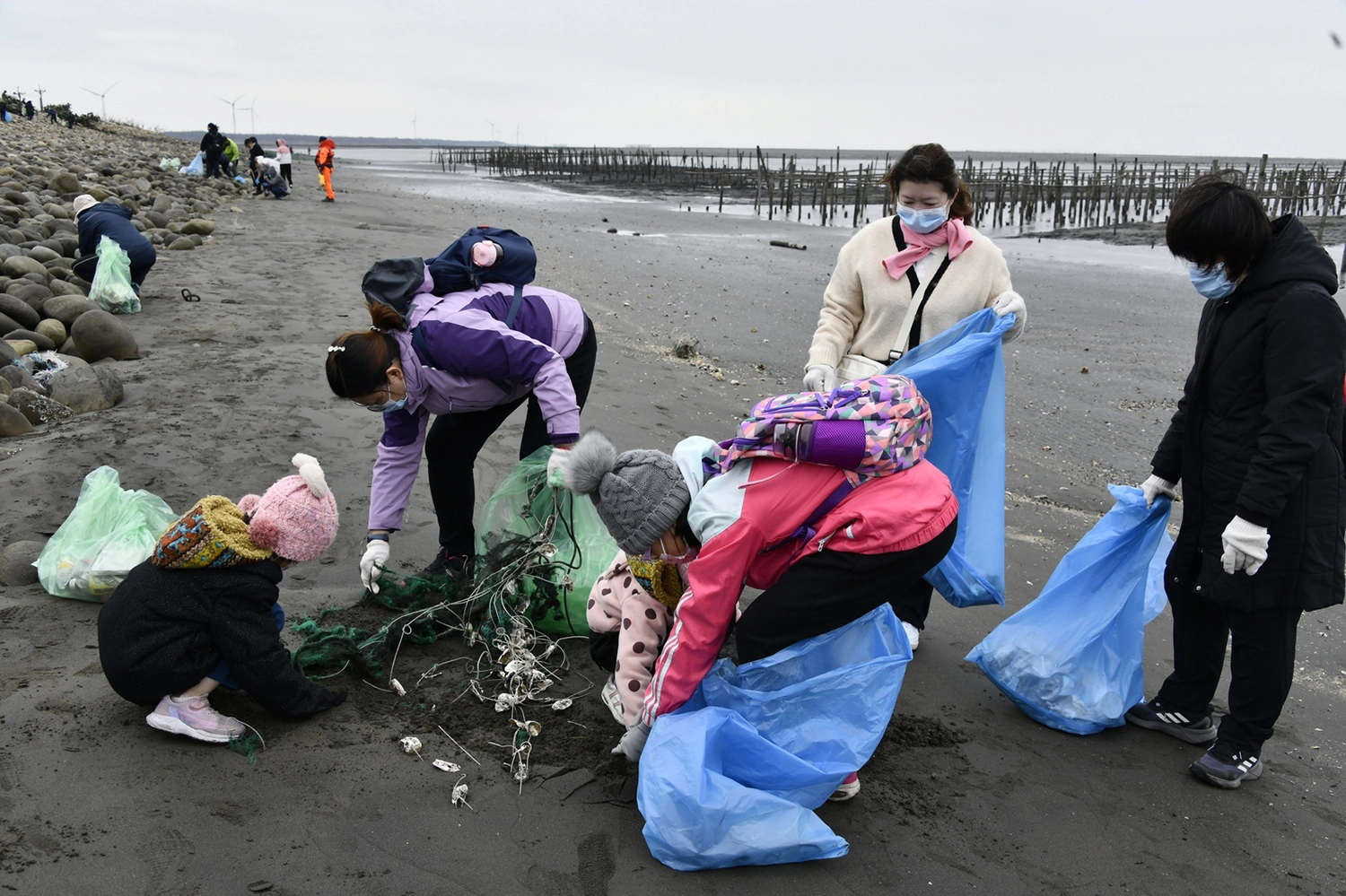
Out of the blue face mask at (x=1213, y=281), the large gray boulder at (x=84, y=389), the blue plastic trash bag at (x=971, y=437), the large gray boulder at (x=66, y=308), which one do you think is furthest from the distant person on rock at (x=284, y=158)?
the blue face mask at (x=1213, y=281)

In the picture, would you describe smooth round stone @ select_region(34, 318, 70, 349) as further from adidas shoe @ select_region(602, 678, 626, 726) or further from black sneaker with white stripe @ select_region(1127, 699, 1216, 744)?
black sneaker with white stripe @ select_region(1127, 699, 1216, 744)

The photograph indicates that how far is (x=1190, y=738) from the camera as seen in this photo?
2691mm

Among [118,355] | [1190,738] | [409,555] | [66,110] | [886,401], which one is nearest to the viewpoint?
[886,401]

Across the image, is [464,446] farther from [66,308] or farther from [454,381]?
[66,308]

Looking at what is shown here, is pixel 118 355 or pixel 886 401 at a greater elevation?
pixel 886 401

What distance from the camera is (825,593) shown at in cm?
202

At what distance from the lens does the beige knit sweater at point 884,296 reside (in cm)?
289

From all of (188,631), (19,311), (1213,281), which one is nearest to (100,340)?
(19,311)

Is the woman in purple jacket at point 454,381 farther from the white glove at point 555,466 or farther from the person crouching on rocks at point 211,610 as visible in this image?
the person crouching on rocks at point 211,610

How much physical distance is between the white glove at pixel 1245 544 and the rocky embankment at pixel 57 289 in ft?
12.4

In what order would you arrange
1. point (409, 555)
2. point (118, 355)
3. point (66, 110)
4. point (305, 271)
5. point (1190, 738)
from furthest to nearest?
point (66, 110) < point (305, 271) < point (118, 355) < point (409, 555) < point (1190, 738)

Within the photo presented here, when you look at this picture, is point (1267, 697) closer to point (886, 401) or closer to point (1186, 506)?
point (1186, 506)

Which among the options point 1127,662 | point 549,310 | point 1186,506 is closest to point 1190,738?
point 1127,662

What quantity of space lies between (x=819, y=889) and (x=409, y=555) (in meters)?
2.31
